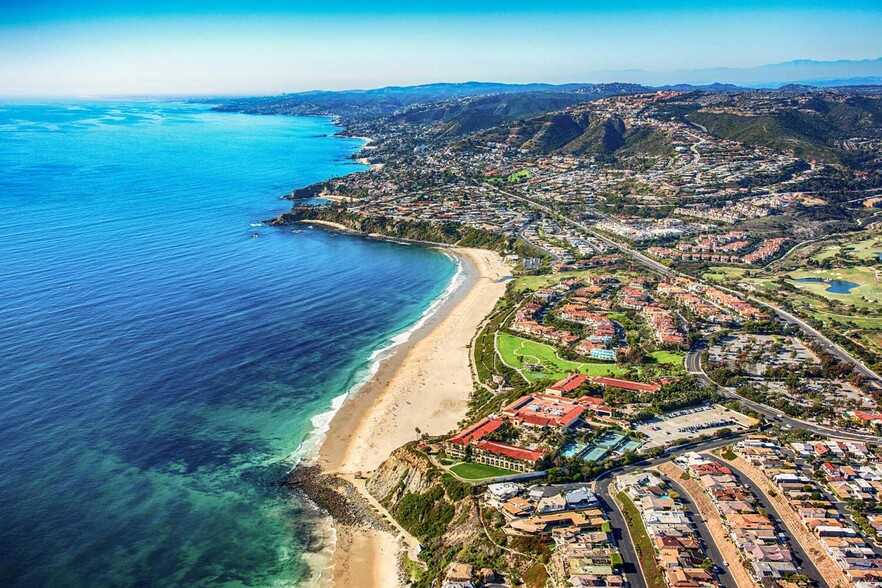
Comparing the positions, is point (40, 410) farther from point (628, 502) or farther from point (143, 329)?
point (628, 502)

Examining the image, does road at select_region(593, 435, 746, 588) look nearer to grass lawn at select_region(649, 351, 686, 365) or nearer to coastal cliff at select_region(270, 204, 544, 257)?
grass lawn at select_region(649, 351, 686, 365)

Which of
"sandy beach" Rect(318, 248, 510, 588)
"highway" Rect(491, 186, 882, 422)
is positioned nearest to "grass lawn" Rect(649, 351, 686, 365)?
"highway" Rect(491, 186, 882, 422)

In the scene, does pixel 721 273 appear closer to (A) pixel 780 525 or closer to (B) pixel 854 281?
(B) pixel 854 281

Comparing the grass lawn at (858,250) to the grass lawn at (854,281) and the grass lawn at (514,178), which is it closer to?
the grass lawn at (854,281)

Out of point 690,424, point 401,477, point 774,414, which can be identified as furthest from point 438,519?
point 774,414

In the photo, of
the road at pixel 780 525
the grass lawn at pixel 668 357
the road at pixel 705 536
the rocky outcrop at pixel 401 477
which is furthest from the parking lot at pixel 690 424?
the rocky outcrop at pixel 401 477

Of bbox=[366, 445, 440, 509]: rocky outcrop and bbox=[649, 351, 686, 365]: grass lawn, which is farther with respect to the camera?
bbox=[649, 351, 686, 365]: grass lawn
